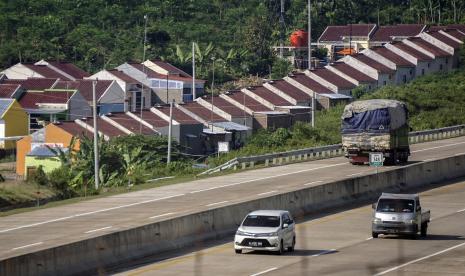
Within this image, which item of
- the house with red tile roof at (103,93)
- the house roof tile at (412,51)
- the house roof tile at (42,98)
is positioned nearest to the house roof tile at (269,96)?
the house with red tile roof at (103,93)

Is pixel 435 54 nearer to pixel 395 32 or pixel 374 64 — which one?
pixel 374 64

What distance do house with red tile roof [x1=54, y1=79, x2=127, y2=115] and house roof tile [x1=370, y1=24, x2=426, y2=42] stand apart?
1653 inches

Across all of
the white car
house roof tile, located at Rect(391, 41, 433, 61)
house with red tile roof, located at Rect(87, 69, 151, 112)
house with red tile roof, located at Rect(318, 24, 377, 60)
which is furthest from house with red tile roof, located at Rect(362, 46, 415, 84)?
the white car

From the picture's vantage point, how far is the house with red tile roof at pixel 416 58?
420 ft

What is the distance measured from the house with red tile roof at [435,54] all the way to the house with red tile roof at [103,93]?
32.5 m

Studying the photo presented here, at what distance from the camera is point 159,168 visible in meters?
69.9

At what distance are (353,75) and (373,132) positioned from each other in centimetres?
5751

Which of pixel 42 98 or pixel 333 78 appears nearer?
pixel 42 98

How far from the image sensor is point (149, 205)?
48094mm

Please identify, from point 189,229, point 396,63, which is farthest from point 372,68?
point 189,229

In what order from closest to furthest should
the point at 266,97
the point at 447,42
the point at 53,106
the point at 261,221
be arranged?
the point at 261,221, the point at 53,106, the point at 266,97, the point at 447,42

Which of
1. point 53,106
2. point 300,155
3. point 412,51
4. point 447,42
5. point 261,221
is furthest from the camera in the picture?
point 447,42

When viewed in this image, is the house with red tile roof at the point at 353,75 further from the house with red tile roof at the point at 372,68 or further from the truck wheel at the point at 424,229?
the truck wheel at the point at 424,229

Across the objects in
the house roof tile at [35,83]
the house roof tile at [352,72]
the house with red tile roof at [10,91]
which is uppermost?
the house roof tile at [352,72]
